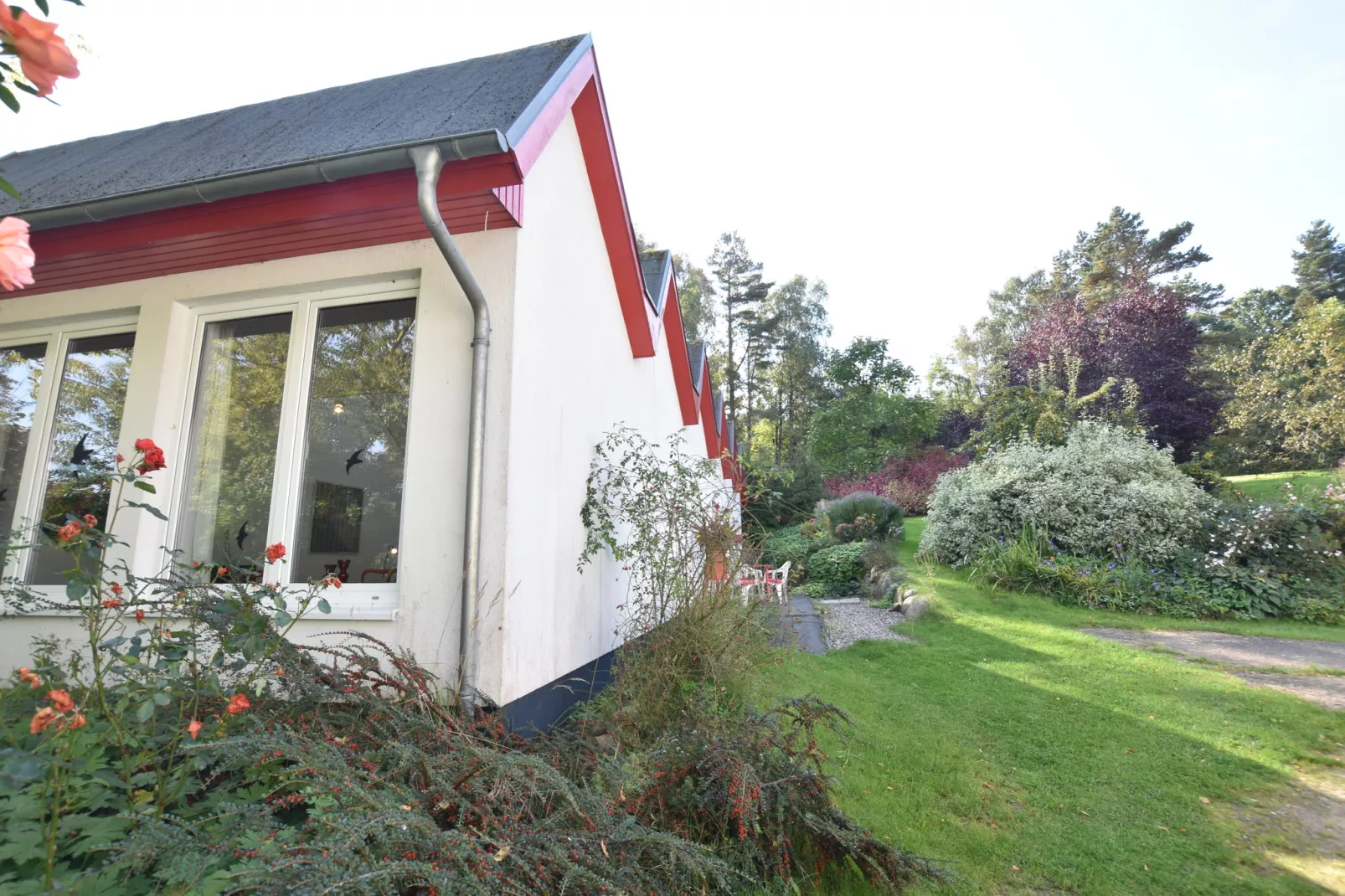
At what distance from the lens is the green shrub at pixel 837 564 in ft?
38.3

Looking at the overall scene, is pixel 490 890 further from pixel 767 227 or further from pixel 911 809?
pixel 767 227

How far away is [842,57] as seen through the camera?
8250 mm

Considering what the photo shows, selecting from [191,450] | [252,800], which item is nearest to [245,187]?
[191,450]

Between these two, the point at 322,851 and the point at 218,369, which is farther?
the point at 218,369

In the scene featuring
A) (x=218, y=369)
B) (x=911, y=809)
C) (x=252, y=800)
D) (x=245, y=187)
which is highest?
(x=245, y=187)

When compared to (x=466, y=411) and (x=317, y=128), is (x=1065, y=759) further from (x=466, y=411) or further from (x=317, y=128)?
(x=317, y=128)

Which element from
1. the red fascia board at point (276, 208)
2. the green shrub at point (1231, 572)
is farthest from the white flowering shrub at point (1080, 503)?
the red fascia board at point (276, 208)

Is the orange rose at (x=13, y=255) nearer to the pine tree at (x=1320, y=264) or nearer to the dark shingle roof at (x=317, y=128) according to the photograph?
the dark shingle roof at (x=317, y=128)

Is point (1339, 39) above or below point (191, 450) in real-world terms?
above

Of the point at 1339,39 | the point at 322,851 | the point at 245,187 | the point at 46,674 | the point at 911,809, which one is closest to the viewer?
the point at 322,851

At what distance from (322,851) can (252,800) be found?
623 mm

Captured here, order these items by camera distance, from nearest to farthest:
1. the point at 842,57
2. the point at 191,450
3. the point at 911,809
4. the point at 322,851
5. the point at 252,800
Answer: the point at 322,851 < the point at 252,800 < the point at 911,809 < the point at 191,450 < the point at 842,57

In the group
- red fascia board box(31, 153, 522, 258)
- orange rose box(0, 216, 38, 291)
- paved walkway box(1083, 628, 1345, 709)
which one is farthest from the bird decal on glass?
paved walkway box(1083, 628, 1345, 709)

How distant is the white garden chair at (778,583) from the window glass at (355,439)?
5866 millimetres
